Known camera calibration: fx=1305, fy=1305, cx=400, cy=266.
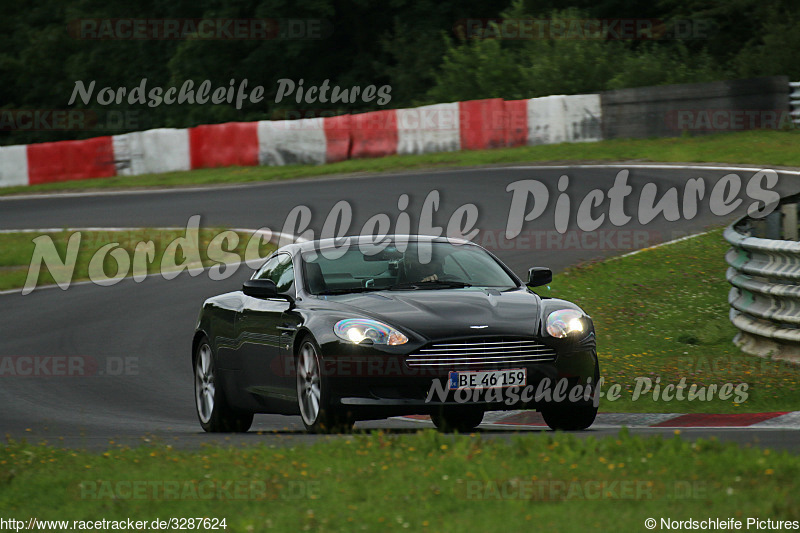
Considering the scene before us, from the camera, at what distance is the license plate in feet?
26.9

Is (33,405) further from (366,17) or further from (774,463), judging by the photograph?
(366,17)

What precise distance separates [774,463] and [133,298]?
464 inches

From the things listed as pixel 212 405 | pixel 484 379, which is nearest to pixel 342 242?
pixel 212 405

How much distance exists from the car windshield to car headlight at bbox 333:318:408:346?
89 centimetres

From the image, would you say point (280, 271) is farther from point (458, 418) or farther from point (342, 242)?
point (458, 418)

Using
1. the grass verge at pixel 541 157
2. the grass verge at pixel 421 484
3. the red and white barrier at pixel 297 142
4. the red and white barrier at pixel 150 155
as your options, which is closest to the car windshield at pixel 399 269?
the grass verge at pixel 421 484

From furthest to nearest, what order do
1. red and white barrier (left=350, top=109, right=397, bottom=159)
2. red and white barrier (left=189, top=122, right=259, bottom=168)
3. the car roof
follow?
red and white barrier (left=189, top=122, right=259, bottom=168) < red and white barrier (left=350, top=109, right=397, bottom=159) < the car roof

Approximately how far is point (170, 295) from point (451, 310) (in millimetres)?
8551

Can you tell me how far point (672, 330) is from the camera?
42.3ft

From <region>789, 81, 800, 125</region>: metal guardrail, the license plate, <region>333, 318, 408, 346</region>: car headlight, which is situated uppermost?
<region>333, 318, 408, 346</region>: car headlight

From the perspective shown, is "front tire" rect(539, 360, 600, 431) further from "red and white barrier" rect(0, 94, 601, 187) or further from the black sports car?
"red and white barrier" rect(0, 94, 601, 187)

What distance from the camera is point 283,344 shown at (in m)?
9.07

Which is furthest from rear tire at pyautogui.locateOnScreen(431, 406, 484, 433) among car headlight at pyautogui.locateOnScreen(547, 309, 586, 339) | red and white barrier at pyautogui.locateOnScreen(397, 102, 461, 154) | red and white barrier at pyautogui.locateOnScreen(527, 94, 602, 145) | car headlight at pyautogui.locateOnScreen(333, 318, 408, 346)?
red and white barrier at pyautogui.locateOnScreen(397, 102, 461, 154)

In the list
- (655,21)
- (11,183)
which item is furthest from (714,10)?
(11,183)
